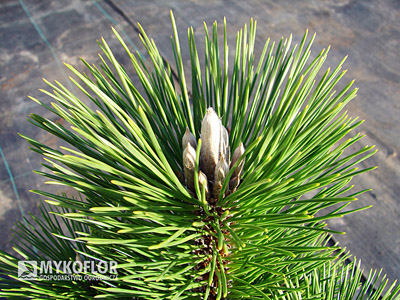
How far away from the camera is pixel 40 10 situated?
92.8 inches

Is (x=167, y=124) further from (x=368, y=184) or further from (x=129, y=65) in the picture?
(x=129, y=65)

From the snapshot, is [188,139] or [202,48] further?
[202,48]

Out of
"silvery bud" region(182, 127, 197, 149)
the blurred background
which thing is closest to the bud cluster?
"silvery bud" region(182, 127, 197, 149)

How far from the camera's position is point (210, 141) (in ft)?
1.18

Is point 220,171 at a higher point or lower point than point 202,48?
lower

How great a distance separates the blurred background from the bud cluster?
3.68ft

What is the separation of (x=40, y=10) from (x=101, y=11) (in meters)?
0.38

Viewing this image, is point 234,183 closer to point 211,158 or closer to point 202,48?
point 211,158

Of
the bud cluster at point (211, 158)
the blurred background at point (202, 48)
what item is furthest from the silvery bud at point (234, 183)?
the blurred background at point (202, 48)

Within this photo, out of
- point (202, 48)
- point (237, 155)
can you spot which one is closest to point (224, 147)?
point (237, 155)

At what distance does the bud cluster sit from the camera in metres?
0.35

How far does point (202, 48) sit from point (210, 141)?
182 cm

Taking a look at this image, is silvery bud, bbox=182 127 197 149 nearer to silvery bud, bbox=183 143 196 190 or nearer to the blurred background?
silvery bud, bbox=183 143 196 190

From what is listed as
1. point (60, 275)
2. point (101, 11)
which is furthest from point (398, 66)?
point (60, 275)
